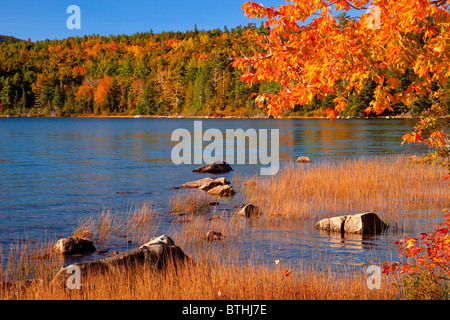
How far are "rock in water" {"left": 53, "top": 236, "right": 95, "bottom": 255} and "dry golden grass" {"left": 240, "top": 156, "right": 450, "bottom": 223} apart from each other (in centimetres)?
680

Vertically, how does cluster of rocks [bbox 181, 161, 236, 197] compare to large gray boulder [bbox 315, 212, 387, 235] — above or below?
above

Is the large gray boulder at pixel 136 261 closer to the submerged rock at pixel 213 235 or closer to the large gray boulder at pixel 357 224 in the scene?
the submerged rock at pixel 213 235

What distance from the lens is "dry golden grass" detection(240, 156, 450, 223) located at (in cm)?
1914

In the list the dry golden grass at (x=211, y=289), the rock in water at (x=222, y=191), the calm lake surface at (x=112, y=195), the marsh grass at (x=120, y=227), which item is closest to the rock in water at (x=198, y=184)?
the calm lake surface at (x=112, y=195)

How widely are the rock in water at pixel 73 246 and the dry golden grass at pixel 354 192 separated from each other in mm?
6797

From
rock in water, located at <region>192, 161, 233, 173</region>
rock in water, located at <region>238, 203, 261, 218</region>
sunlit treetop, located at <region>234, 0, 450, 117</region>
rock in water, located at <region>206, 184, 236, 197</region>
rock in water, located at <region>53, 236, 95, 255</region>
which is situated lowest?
rock in water, located at <region>53, 236, 95, 255</region>

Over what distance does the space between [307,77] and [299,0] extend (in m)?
1.59

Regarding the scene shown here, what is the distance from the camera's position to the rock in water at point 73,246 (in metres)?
14.2

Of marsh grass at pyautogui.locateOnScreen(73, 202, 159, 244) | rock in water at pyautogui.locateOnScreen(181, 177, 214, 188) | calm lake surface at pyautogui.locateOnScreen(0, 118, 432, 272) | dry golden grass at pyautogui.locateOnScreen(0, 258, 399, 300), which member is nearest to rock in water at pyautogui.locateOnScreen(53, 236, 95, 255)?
calm lake surface at pyautogui.locateOnScreen(0, 118, 432, 272)

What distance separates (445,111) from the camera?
44.0 feet

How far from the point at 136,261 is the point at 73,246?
13.1 feet

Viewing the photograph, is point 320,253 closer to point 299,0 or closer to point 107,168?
point 299,0

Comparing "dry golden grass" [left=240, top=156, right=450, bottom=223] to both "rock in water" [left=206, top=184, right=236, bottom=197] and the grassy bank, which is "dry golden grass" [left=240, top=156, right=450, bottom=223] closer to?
the grassy bank
